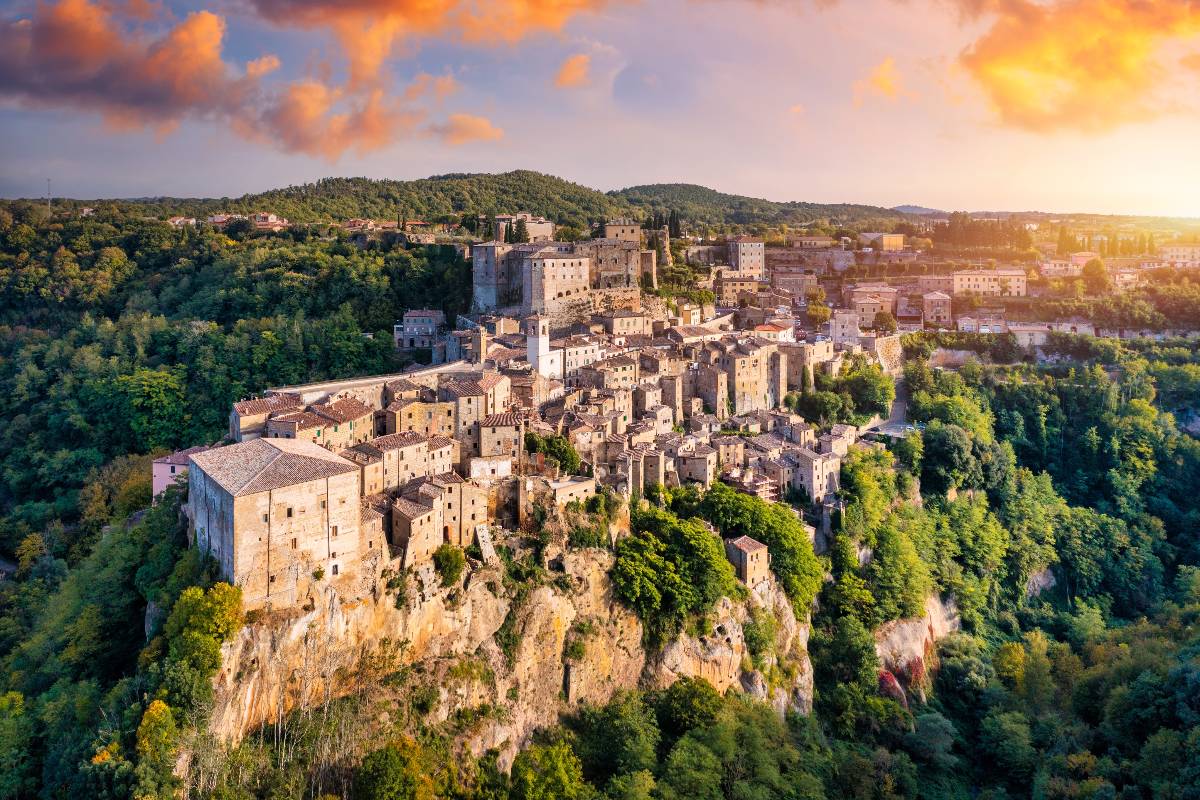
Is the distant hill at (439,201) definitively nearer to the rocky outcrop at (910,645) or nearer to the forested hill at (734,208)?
the forested hill at (734,208)

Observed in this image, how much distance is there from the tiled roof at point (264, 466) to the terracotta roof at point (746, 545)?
13.8 metres

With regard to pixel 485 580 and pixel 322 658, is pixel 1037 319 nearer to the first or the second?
pixel 485 580

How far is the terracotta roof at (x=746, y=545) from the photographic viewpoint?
29227 millimetres

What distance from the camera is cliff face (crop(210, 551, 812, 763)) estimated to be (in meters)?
20.1

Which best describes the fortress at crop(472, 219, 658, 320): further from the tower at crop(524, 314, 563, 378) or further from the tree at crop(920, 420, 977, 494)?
the tree at crop(920, 420, 977, 494)

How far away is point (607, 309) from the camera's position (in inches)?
1836

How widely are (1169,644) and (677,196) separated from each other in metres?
101

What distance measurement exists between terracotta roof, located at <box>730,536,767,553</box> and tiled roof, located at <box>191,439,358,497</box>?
45.2ft

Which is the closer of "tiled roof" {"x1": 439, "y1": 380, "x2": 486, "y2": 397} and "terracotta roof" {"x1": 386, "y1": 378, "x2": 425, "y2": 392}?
"tiled roof" {"x1": 439, "y1": 380, "x2": 486, "y2": 397}

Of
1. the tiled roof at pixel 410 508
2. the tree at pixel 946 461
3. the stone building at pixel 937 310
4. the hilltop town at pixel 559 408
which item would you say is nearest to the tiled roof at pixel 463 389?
the hilltop town at pixel 559 408

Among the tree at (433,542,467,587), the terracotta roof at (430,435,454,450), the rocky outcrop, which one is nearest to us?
the tree at (433,542,467,587)

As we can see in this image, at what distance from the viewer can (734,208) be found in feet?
386

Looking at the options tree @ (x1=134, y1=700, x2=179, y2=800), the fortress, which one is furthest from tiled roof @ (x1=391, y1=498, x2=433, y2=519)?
the fortress

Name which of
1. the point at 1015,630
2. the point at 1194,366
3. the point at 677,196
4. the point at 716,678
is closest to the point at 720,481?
the point at 716,678
